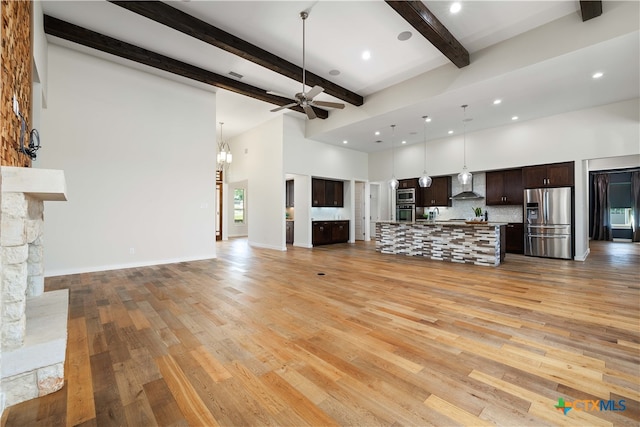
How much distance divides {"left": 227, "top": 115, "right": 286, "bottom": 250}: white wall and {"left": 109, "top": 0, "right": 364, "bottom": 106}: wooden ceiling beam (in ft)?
9.51

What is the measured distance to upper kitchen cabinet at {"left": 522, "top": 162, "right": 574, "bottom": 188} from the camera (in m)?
6.27

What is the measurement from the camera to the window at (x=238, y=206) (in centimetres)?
1245

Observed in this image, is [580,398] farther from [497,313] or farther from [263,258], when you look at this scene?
[263,258]

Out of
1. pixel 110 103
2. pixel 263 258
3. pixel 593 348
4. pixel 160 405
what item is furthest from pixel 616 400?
pixel 110 103

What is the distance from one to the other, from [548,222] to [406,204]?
12.8ft

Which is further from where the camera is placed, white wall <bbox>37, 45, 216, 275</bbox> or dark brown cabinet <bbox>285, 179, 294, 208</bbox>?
dark brown cabinet <bbox>285, 179, 294, 208</bbox>

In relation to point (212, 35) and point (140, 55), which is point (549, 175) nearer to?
point (212, 35)

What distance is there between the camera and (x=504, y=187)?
291 inches

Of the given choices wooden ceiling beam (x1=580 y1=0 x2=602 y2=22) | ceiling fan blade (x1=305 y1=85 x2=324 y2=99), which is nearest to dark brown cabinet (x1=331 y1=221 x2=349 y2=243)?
ceiling fan blade (x1=305 y1=85 x2=324 y2=99)

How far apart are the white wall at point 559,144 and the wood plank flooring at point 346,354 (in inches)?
127

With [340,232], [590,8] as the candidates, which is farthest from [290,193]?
[590,8]

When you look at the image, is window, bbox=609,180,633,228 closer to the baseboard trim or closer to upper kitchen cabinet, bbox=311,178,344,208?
upper kitchen cabinet, bbox=311,178,344,208

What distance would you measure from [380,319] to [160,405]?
196 centimetres

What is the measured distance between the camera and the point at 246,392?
1.66 meters
